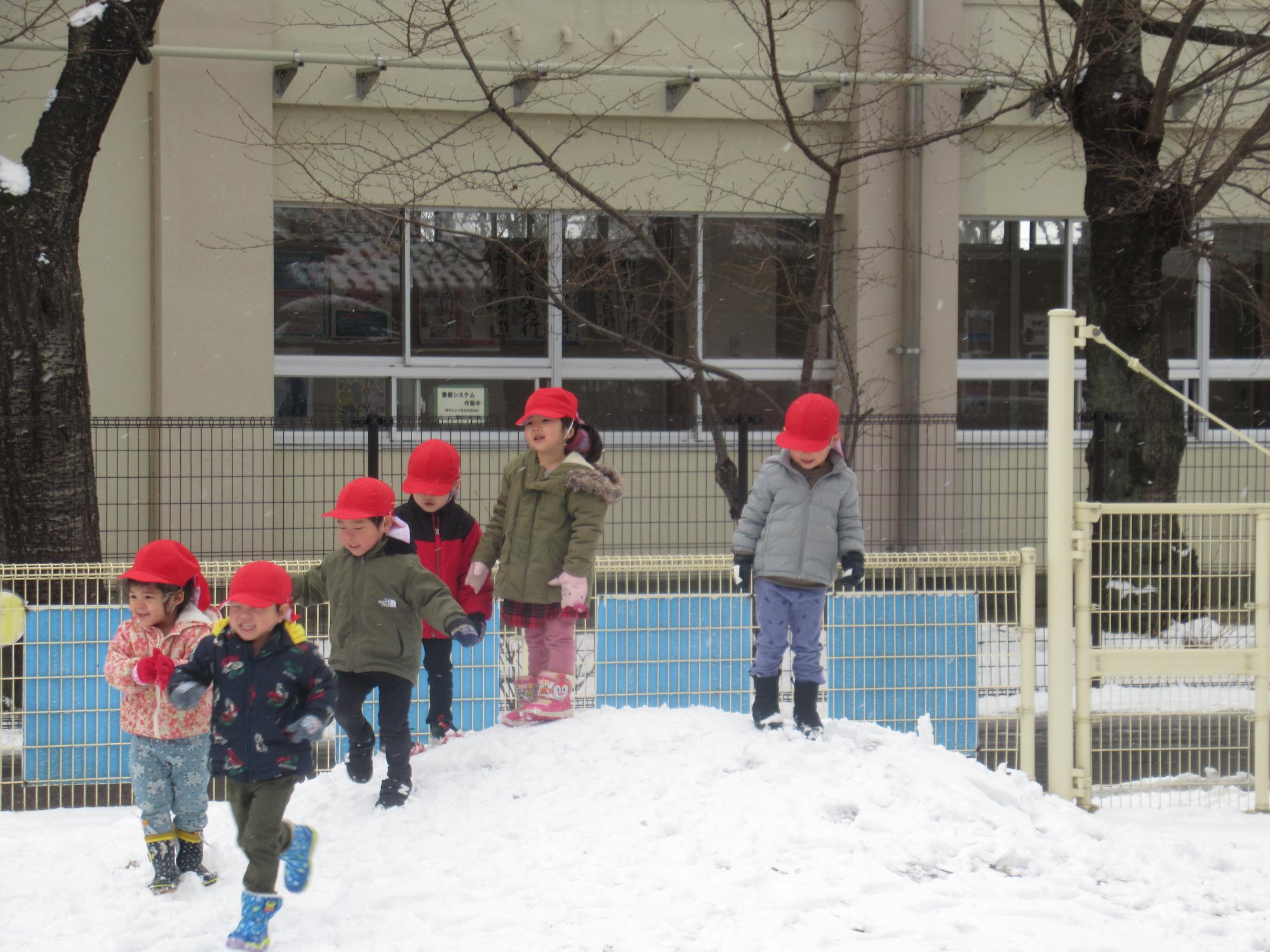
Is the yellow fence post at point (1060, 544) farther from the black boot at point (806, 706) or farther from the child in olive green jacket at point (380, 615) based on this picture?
the child in olive green jacket at point (380, 615)

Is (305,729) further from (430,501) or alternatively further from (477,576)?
(430,501)

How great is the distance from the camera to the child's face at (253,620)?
434cm

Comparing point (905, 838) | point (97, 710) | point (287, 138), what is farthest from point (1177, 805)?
point (287, 138)

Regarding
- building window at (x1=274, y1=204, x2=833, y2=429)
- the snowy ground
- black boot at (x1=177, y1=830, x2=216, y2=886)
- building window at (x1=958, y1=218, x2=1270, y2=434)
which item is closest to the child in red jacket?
the snowy ground

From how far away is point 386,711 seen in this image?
5.02 metres

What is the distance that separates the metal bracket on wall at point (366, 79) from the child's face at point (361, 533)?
7670mm

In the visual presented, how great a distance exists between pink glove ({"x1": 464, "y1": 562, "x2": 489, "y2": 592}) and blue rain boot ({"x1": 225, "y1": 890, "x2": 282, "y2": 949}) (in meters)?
1.79

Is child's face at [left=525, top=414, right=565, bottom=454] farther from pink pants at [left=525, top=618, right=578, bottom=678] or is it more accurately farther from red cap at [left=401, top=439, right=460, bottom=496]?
pink pants at [left=525, top=618, right=578, bottom=678]

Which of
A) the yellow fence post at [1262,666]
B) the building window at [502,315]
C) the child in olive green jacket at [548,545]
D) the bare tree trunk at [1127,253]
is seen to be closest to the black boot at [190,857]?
the child in olive green jacket at [548,545]

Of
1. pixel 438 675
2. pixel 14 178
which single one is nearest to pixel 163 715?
pixel 438 675

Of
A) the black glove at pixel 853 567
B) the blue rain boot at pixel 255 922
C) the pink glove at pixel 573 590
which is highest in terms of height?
the black glove at pixel 853 567

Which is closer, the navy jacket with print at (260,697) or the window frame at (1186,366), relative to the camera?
the navy jacket with print at (260,697)

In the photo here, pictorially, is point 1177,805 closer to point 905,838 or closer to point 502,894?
point 905,838

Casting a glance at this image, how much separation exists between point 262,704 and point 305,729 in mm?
177
